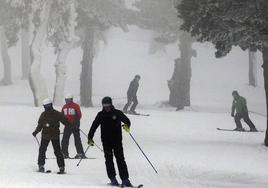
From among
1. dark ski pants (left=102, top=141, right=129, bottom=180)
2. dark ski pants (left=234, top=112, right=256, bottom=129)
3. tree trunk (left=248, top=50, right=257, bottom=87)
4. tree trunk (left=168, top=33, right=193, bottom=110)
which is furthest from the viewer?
tree trunk (left=248, top=50, right=257, bottom=87)

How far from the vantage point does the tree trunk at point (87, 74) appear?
32.9 m

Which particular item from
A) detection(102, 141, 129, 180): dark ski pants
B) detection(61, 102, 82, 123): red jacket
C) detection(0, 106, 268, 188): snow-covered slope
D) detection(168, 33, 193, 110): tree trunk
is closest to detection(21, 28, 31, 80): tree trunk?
detection(168, 33, 193, 110): tree trunk

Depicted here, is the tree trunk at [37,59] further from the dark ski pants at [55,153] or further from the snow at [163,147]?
the dark ski pants at [55,153]

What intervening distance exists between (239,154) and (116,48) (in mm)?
58280

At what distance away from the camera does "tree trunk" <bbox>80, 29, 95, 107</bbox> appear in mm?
32938

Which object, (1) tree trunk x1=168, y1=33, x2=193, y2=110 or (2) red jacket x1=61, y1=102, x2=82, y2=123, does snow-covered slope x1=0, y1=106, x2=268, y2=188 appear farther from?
(1) tree trunk x1=168, y1=33, x2=193, y2=110

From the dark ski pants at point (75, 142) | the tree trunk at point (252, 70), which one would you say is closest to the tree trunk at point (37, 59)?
the dark ski pants at point (75, 142)

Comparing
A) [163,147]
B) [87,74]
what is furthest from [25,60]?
[163,147]

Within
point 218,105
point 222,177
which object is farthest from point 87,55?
point 222,177

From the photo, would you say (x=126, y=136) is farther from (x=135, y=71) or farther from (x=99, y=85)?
(x=135, y=71)

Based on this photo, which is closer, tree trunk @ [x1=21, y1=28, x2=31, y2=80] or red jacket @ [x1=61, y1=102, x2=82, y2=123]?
red jacket @ [x1=61, y1=102, x2=82, y2=123]

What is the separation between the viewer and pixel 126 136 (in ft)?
68.5

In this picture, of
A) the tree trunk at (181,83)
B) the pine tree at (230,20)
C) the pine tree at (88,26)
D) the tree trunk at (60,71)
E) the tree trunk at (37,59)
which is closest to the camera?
the pine tree at (230,20)

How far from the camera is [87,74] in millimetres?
33312
